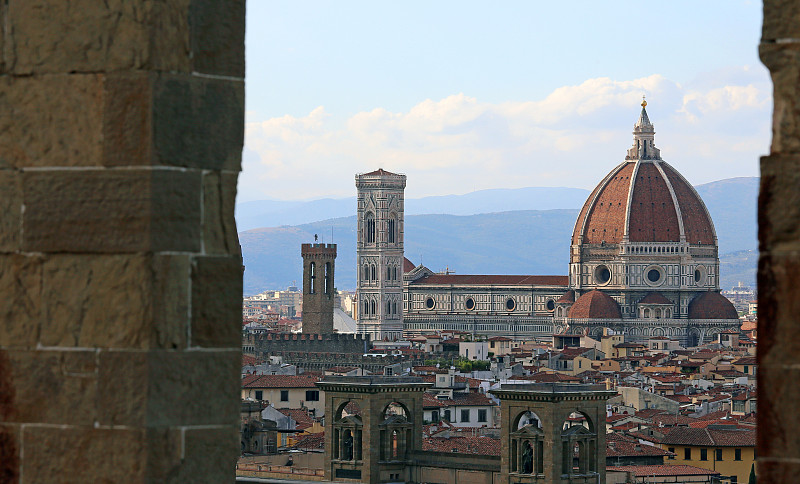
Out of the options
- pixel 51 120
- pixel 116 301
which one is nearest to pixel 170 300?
pixel 116 301

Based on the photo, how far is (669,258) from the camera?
4031 inches

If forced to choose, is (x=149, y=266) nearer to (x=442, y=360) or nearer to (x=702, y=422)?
(x=702, y=422)

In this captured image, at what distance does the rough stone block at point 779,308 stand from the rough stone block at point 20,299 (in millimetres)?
1350

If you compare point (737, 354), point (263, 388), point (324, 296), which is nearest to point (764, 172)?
point (263, 388)

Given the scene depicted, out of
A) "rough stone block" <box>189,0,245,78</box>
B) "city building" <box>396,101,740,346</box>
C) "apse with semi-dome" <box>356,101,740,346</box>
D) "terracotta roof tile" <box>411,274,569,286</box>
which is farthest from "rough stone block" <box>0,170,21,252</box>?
"terracotta roof tile" <box>411,274,569,286</box>

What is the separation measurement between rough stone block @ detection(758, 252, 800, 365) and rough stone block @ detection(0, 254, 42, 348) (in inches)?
53.2

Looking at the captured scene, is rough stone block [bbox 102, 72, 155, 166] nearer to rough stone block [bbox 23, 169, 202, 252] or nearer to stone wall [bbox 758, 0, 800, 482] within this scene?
rough stone block [bbox 23, 169, 202, 252]

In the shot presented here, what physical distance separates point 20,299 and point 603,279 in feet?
333

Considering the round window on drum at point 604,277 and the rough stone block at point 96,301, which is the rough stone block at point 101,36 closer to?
the rough stone block at point 96,301

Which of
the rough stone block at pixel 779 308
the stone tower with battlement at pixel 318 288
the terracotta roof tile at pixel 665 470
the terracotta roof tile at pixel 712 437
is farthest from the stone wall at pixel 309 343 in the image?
the rough stone block at pixel 779 308

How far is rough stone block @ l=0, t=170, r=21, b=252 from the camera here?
10.1 ft

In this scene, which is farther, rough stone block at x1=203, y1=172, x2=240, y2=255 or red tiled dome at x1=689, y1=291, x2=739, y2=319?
red tiled dome at x1=689, y1=291, x2=739, y2=319

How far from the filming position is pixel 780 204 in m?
2.55

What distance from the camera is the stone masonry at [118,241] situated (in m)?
2.97
